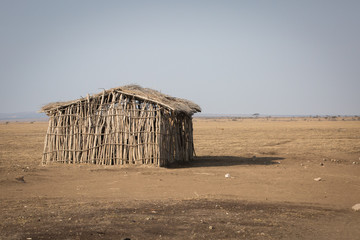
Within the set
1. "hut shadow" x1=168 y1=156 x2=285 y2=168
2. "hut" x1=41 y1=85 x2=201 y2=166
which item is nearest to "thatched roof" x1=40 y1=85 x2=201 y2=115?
"hut" x1=41 y1=85 x2=201 y2=166

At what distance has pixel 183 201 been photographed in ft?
28.7

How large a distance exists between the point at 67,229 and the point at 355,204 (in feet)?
20.4

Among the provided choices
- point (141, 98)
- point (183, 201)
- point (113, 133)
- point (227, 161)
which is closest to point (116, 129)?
point (113, 133)

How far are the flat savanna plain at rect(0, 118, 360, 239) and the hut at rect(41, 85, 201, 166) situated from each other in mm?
636

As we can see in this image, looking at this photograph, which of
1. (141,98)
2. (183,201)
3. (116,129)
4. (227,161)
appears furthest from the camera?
(227,161)

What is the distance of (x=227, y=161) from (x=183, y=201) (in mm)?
8179

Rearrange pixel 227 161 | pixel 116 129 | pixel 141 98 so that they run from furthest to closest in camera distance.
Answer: pixel 227 161 → pixel 116 129 → pixel 141 98

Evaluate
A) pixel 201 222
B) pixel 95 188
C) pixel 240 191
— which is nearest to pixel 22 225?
pixel 201 222

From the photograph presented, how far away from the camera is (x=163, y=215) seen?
734 centimetres

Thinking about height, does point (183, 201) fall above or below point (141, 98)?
below

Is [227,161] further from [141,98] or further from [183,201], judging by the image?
[183,201]

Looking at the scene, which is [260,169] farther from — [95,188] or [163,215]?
[163,215]

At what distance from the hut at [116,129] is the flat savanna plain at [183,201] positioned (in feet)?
2.09

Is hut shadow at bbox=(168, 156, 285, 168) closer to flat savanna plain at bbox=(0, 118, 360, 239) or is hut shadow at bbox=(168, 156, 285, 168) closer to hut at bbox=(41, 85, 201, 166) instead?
flat savanna plain at bbox=(0, 118, 360, 239)
